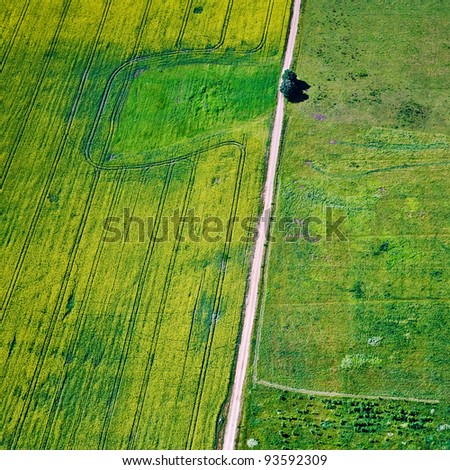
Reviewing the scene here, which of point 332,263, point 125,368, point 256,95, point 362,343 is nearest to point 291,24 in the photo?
point 256,95

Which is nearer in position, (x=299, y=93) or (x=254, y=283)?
(x=254, y=283)

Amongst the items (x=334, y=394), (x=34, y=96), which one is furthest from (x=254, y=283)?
(x=34, y=96)

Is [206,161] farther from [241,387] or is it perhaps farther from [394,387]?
[394,387]

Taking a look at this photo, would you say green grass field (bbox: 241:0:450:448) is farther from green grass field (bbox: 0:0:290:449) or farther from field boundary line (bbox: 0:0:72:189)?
field boundary line (bbox: 0:0:72:189)

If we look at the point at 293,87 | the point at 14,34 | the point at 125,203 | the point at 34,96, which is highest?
the point at 14,34

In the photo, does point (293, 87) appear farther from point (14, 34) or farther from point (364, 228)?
point (14, 34)

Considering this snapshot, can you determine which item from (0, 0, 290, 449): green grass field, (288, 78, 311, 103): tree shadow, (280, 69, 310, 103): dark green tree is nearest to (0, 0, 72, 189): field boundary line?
(0, 0, 290, 449): green grass field

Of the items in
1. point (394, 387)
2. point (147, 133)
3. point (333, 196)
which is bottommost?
point (394, 387)
